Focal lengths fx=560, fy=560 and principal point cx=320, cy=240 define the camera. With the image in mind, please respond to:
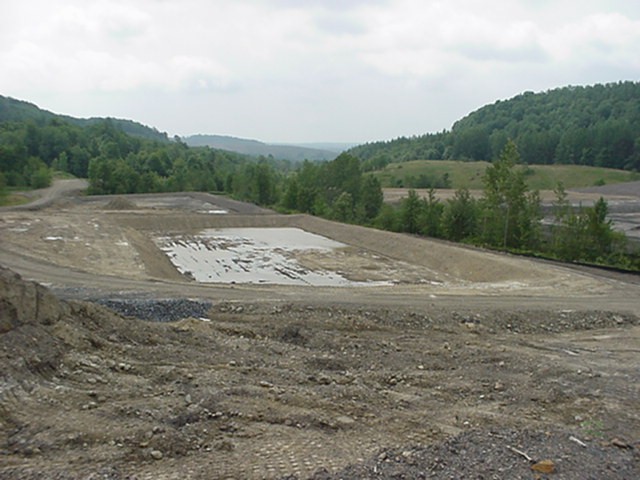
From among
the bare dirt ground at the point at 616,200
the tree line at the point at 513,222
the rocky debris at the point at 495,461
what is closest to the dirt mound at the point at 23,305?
the rocky debris at the point at 495,461

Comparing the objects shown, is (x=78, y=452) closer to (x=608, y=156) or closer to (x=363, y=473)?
(x=363, y=473)

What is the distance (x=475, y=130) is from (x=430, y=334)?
13176 centimetres

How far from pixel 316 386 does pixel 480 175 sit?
99.4m

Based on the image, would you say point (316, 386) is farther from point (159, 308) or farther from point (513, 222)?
point (513, 222)

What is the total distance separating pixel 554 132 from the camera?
413 ft

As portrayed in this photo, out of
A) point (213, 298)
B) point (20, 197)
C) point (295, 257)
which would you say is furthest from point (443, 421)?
point (20, 197)

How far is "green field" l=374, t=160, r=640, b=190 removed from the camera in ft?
320

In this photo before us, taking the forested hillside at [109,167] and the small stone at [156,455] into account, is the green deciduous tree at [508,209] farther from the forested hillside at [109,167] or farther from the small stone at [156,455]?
the forested hillside at [109,167]

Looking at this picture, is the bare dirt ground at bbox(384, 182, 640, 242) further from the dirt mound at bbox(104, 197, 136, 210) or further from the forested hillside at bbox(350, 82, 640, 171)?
the dirt mound at bbox(104, 197, 136, 210)

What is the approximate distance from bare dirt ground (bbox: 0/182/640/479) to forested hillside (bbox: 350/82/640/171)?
75.7 meters

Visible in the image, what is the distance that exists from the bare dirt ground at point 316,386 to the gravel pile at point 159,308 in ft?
1.60

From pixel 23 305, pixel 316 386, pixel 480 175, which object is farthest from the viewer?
pixel 480 175

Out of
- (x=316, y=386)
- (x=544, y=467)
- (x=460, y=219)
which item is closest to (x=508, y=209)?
(x=460, y=219)

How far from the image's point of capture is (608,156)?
109938 mm
